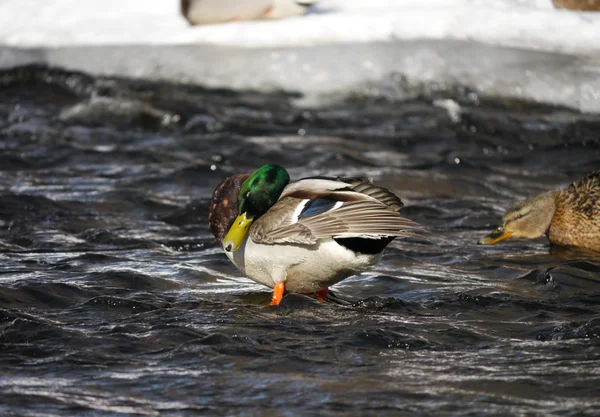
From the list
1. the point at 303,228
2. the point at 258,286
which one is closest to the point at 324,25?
the point at 258,286

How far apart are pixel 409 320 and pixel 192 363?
3.42 feet

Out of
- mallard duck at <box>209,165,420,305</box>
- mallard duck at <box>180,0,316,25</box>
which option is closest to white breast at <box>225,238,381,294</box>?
mallard duck at <box>209,165,420,305</box>

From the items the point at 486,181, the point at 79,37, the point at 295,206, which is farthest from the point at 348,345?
the point at 79,37

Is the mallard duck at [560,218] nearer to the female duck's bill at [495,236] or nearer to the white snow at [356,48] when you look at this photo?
the female duck's bill at [495,236]

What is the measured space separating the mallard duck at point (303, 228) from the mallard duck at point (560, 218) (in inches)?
53.9

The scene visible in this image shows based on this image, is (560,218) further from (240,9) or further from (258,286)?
(240,9)

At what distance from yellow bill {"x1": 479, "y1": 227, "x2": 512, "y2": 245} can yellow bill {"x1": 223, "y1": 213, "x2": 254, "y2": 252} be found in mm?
1765

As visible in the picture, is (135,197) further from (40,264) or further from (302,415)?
(302,415)

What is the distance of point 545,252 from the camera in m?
5.76

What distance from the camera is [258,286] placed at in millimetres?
5027

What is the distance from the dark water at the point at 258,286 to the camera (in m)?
3.35

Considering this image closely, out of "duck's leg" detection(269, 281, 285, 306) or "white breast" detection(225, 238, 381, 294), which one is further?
"duck's leg" detection(269, 281, 285, 306)

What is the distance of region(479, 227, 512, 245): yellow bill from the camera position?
562 cm

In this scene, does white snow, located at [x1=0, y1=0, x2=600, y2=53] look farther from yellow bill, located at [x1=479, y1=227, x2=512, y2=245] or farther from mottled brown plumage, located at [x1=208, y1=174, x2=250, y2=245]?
mottled brown plumage, located at [x1=208, y1=174, x2=250, y2=245]
